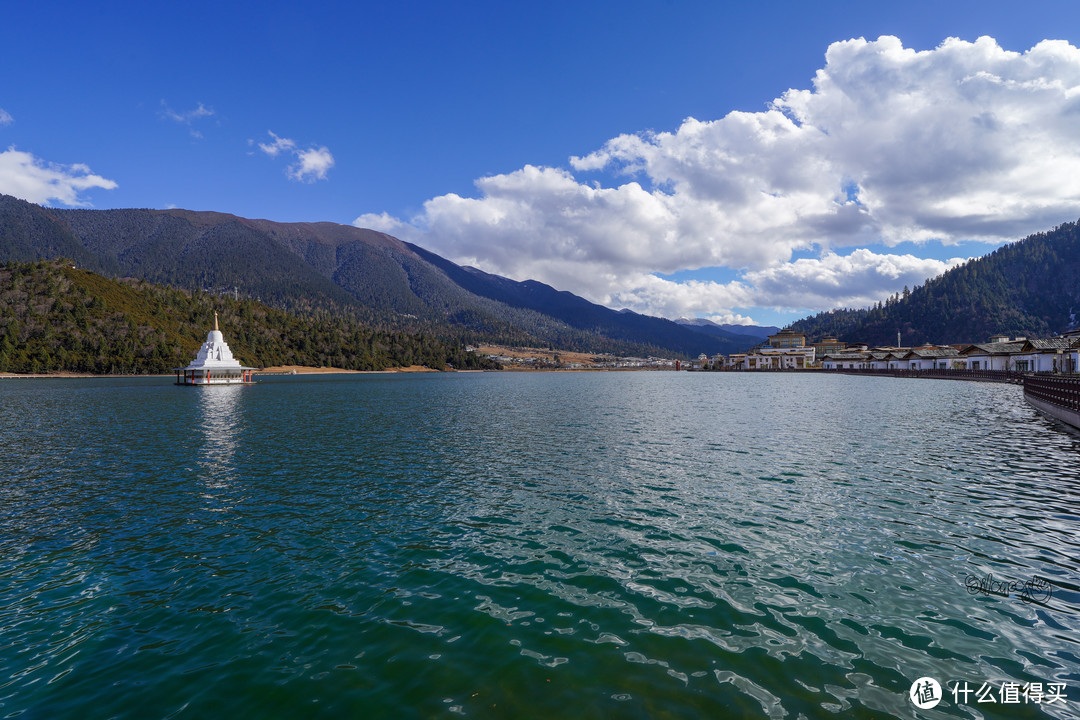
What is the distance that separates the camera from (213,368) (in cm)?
12725

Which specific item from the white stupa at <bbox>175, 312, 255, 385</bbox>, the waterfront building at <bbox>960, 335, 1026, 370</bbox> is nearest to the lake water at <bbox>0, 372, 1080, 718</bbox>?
the white stupa at <bbox>175, 312, 255, 385</bbox>

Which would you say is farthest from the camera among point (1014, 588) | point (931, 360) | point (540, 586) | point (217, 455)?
point (931, 360)

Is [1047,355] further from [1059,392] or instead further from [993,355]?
[1059,392]

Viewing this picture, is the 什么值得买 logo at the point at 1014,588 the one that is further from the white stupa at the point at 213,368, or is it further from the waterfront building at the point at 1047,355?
the white stupa at the point at 213,368

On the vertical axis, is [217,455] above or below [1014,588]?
below

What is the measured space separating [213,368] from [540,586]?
144 meters

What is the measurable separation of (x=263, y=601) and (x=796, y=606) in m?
12.6

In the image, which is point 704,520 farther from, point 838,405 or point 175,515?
point 838,405

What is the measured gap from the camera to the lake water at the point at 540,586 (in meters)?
8.20

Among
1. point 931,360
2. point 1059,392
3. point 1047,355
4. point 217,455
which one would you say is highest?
point 1047,355

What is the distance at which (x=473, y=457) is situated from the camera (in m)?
29.8

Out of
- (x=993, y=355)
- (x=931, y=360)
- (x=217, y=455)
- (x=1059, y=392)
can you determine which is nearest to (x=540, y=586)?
(x=217, y=455)

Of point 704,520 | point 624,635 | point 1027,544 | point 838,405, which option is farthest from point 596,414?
point 624,635

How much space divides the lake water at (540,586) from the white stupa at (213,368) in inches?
4469
